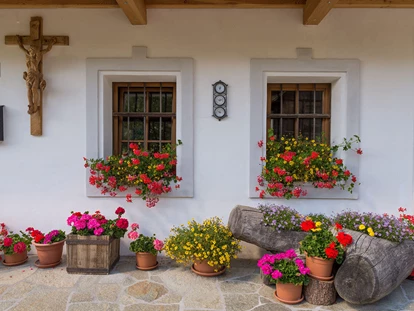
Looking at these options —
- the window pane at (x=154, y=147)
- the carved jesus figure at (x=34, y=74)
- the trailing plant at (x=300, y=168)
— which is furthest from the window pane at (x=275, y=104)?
the carved jesus figure at (x=34, y=74)

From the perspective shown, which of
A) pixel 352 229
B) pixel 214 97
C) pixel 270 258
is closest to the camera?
pixel 270 258

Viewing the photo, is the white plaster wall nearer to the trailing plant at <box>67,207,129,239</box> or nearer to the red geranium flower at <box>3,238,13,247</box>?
the trailing plant at <box>67,207,129,239</box>

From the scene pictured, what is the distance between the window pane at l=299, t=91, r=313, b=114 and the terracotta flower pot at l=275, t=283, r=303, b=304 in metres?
2.24

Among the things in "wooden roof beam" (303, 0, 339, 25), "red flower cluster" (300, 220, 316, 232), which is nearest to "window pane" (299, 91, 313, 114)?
"wooden roof beam" (303, 0, 339, 25)

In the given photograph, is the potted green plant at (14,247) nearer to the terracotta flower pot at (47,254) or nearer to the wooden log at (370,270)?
the terracotta flower pot at (47,254)

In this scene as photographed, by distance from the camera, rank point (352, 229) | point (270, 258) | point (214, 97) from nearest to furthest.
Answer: point (270, 258) < point (352, 229) < point (214, 97)

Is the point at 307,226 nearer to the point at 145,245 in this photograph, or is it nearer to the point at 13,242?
the point at 145,245

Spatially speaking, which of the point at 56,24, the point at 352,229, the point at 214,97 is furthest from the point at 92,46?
the point at 352,229

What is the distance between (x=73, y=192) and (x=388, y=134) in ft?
13.4

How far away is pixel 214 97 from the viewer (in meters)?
3.61

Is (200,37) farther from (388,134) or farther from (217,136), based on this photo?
(388,134)

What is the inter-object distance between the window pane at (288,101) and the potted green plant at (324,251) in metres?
1.72

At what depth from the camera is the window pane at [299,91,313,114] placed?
389 cm

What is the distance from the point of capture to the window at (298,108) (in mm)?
3875
